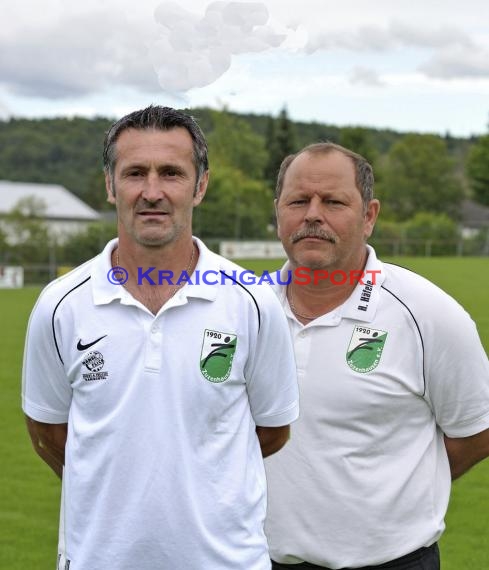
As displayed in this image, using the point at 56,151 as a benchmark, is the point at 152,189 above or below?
above

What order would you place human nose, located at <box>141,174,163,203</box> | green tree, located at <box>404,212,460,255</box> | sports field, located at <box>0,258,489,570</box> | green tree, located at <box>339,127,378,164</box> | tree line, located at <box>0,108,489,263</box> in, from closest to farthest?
human nose, located at <box>141,174,163,203</box>
sports field, located at <box>0,258,489,570</box>
tree line, located at <box>0,108,489,263</box>
green tree, located at <box>404,212,460,255</box>
green tree, located at <box>339,127,378,164</box>

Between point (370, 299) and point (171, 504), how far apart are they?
122 cm

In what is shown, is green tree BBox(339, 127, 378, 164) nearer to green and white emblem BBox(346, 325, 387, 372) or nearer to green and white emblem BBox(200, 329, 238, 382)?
green and white emblem BBox(346, 325, 387, 372)

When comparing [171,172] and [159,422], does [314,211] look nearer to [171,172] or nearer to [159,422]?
[171,172]

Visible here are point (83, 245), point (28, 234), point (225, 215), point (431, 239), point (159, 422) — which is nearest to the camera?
point (159, 422)

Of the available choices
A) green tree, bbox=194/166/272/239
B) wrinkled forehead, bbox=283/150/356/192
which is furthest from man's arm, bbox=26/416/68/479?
green tree, bbox=194/166/272/239

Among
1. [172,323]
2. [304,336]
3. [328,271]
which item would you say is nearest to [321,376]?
[304,336]

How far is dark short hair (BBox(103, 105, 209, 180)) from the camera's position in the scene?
2811 mm

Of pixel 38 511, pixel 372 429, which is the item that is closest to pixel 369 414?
pixel 372 429

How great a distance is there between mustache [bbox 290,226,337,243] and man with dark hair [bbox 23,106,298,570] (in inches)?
25.8

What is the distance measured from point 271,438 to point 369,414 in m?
0.40

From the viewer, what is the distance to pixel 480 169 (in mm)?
95812

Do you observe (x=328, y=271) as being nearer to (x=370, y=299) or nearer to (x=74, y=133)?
(x=370, y=299)

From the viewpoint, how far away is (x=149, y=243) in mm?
2754
